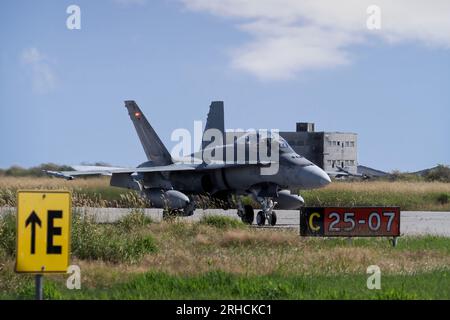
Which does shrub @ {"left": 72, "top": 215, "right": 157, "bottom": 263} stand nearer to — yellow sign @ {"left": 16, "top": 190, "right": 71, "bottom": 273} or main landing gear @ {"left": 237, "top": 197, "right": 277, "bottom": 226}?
yellow sign @ {"left": 16, "top": 190, "right": 71, "bottom": 273}

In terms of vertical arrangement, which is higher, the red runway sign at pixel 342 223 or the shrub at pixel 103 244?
the red runway sign at pixel 342 223

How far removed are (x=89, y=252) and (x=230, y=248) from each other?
332cm

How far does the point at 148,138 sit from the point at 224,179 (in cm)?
439

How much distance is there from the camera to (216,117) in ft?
103

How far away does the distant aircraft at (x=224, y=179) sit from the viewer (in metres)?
25.8

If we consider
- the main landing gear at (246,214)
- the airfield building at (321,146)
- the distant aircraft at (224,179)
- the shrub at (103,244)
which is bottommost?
the shrub at (103,244)

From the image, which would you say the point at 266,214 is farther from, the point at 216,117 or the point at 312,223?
the point at 312,223

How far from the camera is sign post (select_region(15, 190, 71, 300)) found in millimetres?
8391

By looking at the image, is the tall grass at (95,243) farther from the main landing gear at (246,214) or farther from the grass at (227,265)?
the main landing gear at (246,214)

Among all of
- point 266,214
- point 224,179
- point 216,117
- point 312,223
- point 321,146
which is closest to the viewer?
point 312,223

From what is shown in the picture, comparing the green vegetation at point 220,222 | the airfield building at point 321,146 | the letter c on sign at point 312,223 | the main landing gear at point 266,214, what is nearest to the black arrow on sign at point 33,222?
the letter c on sign at point 312,223

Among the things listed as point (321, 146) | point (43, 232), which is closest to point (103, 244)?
point (43, 232)

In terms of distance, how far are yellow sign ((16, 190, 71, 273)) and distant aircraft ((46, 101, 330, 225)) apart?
672 inches

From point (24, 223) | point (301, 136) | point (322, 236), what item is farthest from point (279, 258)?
point (301, 136)
